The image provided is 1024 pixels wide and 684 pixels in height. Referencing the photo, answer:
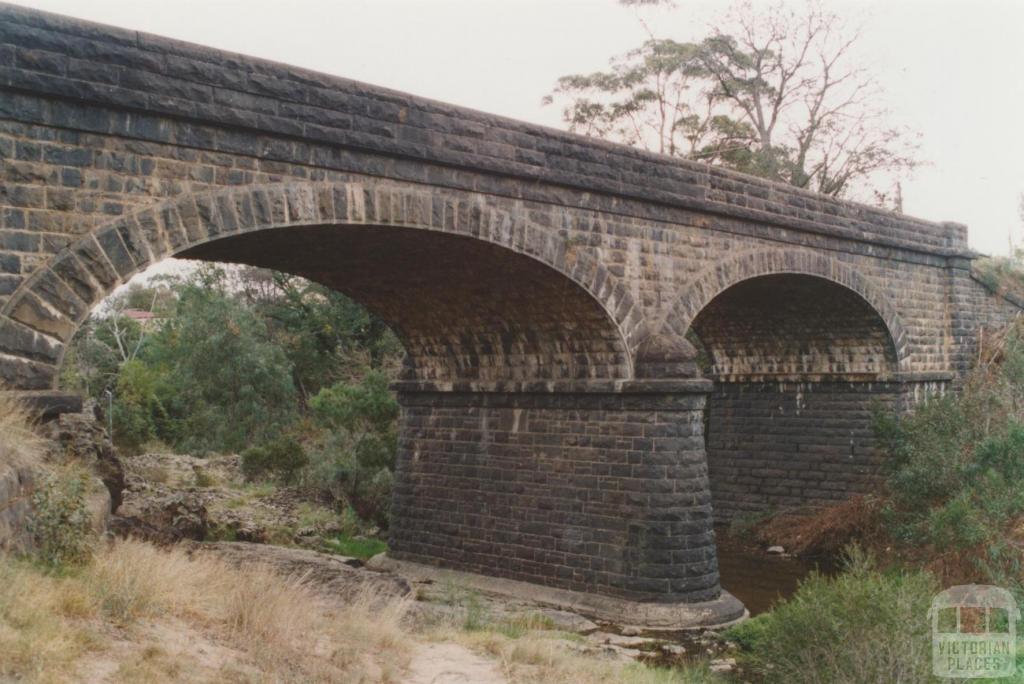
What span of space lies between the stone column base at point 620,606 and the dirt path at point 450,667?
445 centimetres

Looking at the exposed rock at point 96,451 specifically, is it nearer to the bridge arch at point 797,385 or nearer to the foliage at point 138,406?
the bridge arch at point 797,385

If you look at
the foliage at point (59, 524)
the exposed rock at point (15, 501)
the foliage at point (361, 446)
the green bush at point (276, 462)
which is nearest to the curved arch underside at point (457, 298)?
the foliage at point (59, 524)

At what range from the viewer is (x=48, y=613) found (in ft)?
17.9

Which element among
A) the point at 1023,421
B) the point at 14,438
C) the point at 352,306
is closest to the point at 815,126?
the point at 352,306

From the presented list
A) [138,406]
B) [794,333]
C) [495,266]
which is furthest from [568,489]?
[138,406]

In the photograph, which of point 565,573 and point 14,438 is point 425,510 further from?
point 14,438

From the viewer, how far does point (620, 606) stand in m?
12.2

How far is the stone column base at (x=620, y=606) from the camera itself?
11891mm

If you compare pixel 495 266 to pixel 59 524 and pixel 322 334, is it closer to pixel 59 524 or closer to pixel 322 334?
pixel 59 524

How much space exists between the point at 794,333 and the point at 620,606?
8766mm

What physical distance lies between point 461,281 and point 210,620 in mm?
6846

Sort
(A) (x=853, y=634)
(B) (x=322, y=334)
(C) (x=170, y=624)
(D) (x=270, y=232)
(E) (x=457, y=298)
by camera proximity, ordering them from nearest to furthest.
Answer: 1. (C) (x=170, y=624)
2. (A) (x=853, y=634)
3. (D) (x=270, y=232)
4. (E) (x=457, y=298)
5. (B) (x=322, y=334)

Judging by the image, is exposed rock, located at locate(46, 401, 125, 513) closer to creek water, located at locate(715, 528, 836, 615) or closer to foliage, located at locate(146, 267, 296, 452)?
creek water, located at locate(715, 528, 836, 615)

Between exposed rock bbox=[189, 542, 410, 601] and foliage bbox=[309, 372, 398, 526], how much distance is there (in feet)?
12.2
